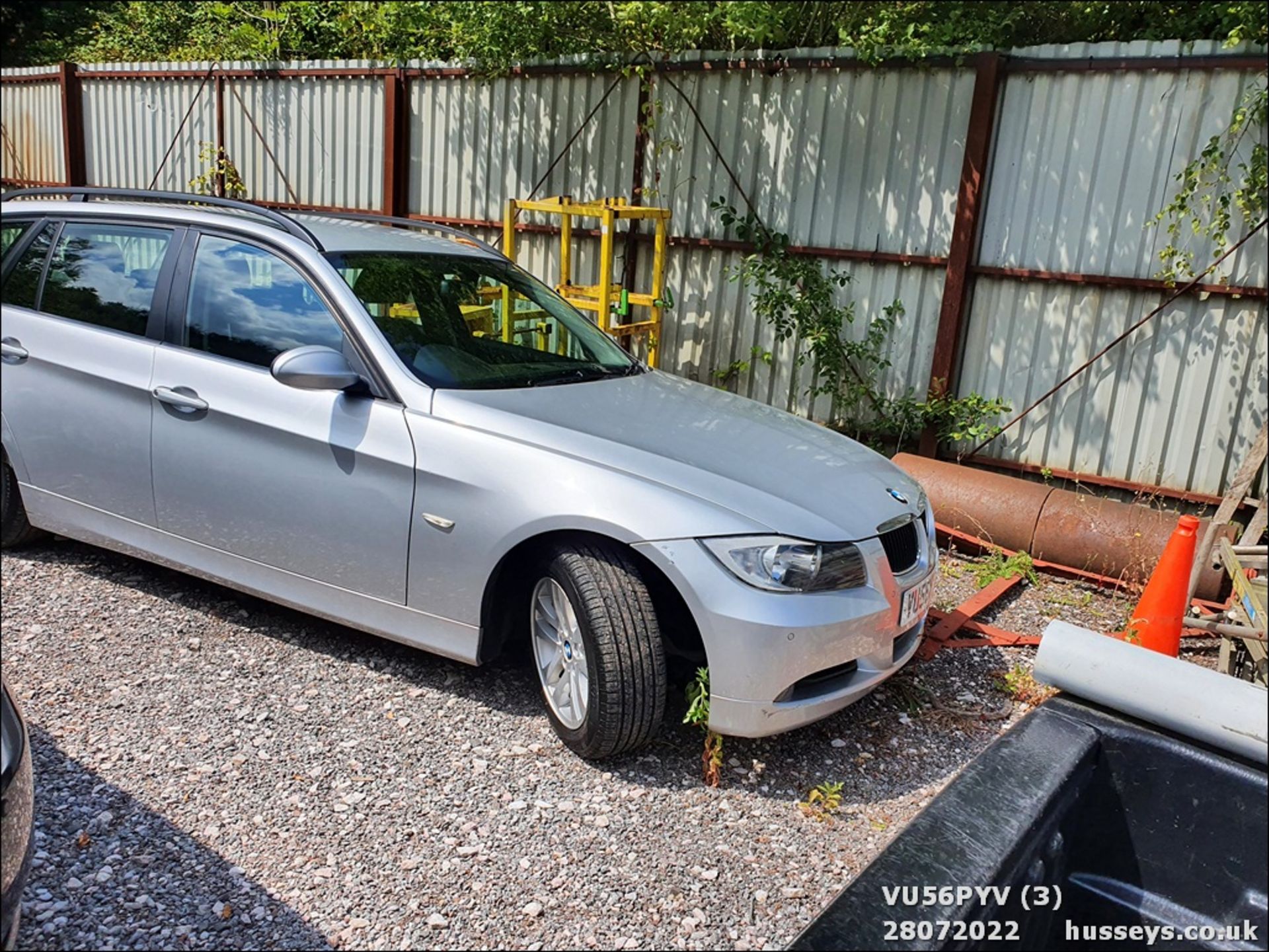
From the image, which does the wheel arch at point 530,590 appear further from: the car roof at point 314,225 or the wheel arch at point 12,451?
the wheel arch at point 12,451

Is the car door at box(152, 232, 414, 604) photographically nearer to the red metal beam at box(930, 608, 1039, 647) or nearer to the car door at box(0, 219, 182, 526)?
the car door at box(0, 219, 182, 526)

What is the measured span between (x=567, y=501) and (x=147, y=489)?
199cm

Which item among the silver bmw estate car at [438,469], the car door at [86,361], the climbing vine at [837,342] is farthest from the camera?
the climbing vine at [837,342]

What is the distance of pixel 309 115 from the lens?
10109 mm

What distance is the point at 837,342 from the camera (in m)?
7.10

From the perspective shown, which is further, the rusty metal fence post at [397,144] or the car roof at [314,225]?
the rusty metal fence post at [397,144]

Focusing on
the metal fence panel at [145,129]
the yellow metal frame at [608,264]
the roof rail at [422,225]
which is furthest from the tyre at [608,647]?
the metal fence panel at [145,129]

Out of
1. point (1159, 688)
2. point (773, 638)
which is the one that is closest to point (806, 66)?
point (773, 638)

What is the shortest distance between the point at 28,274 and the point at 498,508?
2.81 metres

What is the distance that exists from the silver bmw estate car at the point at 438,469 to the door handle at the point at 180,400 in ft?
0.04

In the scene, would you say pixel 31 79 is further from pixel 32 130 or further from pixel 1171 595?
pixel 1171 595

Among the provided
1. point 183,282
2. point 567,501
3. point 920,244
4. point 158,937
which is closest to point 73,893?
point 158,937

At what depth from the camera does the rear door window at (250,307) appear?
13.0ft

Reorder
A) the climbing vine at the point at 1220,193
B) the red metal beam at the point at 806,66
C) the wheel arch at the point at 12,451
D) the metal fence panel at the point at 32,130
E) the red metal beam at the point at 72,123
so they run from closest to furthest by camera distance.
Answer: the wheel arch at the point at 12,451 < the climbing vine at the point at 1220,193 < the red metal beam at the point at 806,66 < the red metal beam at the point at 72,123 < the metal fence panel at the point at 32,130
